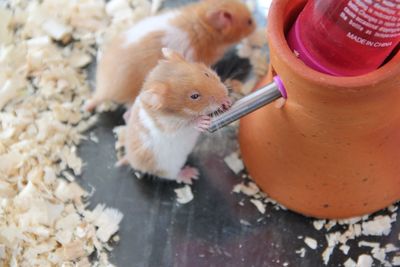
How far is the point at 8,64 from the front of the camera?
1951 mm

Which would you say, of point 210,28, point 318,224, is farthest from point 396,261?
point 210,28

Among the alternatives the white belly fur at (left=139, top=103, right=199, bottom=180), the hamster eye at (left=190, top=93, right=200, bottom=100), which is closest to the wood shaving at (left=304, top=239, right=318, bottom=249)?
the white belly fur at (left=139, top=103, right=199, bottom=180)

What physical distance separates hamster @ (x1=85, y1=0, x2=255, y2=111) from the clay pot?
35 centimetres

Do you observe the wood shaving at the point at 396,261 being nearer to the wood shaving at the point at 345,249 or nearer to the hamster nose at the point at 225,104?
the wood shaving at the point at 345,249

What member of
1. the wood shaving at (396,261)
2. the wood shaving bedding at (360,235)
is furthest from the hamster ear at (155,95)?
the wood shaving at (396,261)

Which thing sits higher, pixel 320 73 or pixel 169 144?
pixel 320 73

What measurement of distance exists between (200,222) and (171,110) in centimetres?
40

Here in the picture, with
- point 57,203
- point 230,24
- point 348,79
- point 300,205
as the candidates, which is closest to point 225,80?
point 230,24

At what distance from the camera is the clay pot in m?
1.20

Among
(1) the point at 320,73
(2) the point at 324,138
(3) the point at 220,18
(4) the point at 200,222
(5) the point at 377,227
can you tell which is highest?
(1) the point at 320,73

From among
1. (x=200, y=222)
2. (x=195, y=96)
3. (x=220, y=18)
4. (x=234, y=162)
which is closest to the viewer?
(x=195, y=96)

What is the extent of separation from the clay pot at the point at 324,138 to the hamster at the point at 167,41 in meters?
0.35

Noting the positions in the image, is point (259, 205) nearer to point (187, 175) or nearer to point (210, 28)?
point (187, 175)

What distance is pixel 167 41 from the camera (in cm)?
180
